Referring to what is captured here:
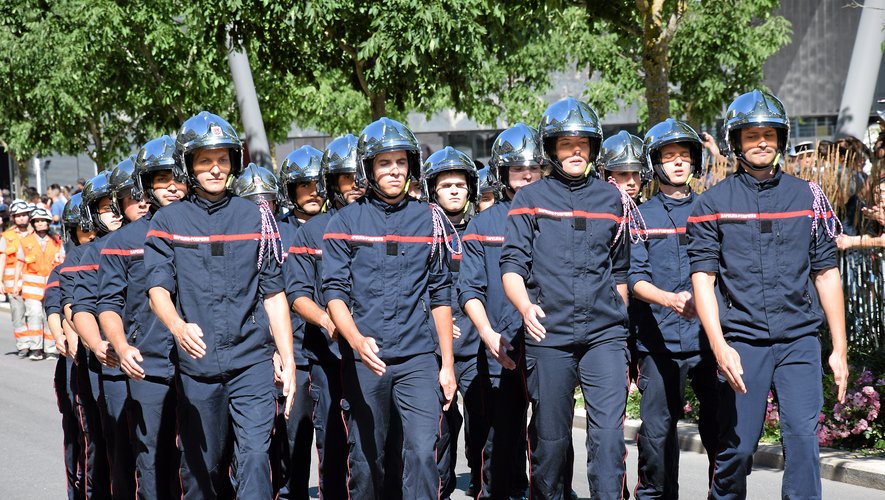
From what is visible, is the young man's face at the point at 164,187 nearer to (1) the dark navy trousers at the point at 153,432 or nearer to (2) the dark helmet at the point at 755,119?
(1) the dark navy trousers at the point at 153,432

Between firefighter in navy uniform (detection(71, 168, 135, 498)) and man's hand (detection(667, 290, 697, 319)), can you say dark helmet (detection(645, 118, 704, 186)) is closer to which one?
man's hand (detection(667, 290, 697, 319))

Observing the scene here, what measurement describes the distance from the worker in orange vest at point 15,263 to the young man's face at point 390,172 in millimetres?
11837

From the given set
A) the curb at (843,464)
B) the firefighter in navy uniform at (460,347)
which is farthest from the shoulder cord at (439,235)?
the curb at (843,464)

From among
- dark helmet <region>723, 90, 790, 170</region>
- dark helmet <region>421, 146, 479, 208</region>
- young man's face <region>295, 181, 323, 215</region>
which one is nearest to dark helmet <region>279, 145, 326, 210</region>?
young man's face <region>295, 181, 323, 215</region>

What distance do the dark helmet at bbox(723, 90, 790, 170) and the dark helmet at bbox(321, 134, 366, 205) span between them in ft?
7.70

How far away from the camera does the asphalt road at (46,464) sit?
8219mm

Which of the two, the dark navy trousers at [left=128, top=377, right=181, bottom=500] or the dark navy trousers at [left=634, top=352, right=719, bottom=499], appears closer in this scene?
the dark navy trousers at [left=128, top=377, right=181, bottom=500]

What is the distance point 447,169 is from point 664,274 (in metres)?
1.49

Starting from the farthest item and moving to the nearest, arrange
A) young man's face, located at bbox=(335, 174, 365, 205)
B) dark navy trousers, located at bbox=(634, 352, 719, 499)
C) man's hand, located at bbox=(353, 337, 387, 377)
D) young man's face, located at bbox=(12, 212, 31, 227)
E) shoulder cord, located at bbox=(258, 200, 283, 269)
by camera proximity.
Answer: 1. young man's face, located at bbox=(12, 212, 31, 227)
2. young man's face, located at bbox=(335, 174, 365, 205)
3. dark navy trousers, located at bbox=(634, 352, 719, 499)
4. shoulder cord, located at bbox=(258, 200, 283, 269)
5. man's hand, located at bbox=(353, 337, 387, 377)

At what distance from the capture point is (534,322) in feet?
19.1

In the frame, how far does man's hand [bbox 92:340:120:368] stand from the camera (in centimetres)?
635

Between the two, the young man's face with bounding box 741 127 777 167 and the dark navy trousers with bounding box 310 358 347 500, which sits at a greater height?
the young man's face with bounding box 741 127 777 167

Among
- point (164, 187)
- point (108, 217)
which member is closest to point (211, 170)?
point (164, 187)

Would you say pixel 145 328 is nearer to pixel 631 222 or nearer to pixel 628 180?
pixel 631 222
